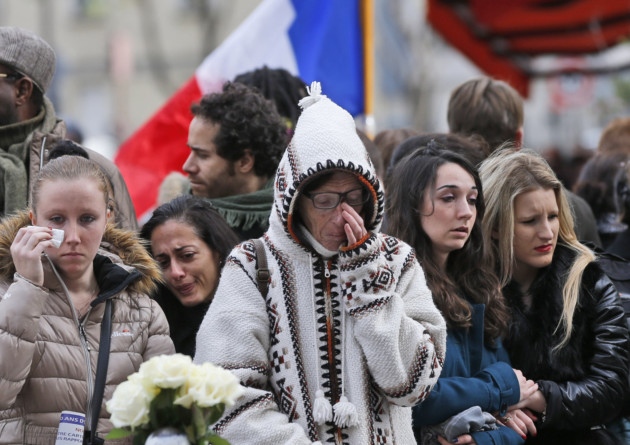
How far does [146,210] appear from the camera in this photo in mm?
8055

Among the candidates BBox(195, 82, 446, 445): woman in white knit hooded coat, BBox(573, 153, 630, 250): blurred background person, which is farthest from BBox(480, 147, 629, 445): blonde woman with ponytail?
BBox(573, 153, 630, 250): blurred background person

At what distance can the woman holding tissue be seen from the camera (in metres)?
3.87

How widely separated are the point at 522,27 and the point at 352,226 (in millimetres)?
12619

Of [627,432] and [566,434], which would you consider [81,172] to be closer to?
[566,434]

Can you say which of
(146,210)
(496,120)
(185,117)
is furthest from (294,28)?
(496,120)

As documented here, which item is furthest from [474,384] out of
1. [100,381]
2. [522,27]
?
[522,27]

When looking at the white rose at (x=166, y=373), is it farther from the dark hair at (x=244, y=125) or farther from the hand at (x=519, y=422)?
the dark hair at (x=244, y=125)

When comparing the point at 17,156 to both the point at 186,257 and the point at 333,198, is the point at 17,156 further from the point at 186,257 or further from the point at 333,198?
the point at 333,198

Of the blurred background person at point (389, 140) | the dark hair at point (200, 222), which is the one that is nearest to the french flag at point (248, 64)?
the blurred background person at point (389, 140)

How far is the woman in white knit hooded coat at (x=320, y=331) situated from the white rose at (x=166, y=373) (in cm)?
59

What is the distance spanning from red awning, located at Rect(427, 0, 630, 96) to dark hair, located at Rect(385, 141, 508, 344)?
10.6 meters

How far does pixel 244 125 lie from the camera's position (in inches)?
225

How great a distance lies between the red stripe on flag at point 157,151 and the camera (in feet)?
26.1

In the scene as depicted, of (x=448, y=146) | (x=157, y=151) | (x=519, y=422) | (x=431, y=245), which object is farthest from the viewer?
(x=157, y=151)
